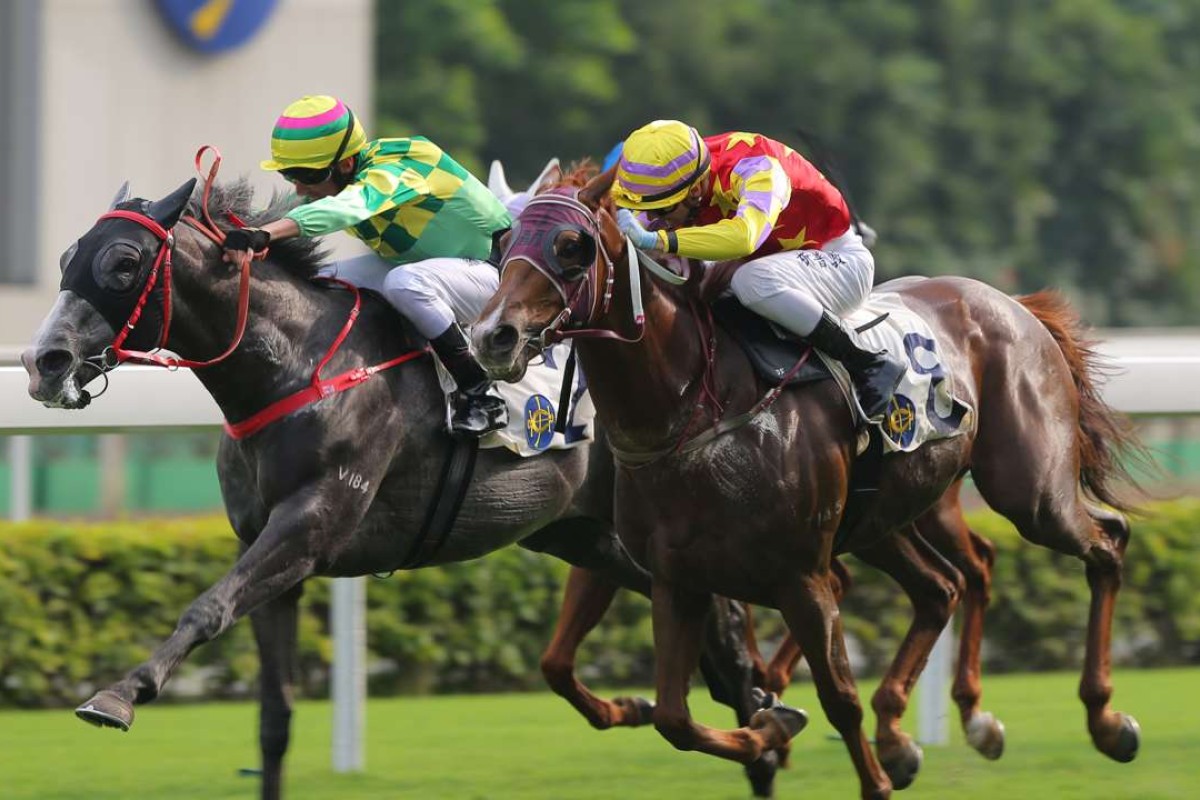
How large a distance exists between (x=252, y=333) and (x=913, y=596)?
2193 mm

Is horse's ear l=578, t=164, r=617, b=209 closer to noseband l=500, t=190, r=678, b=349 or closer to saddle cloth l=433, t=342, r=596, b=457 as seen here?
noseband l=500, t=190, r=678, b=349


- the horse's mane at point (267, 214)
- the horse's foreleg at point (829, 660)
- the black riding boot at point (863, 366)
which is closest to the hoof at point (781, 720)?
the horse's foreleg at point (829, 660)

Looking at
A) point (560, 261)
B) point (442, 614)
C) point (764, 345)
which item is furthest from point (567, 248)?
point (442, 614)

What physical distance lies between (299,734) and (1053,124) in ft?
81.1

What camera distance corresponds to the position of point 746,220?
4828 mm

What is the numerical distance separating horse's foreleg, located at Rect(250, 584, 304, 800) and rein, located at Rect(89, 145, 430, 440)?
50 cm

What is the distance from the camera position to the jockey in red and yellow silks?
4.83 m

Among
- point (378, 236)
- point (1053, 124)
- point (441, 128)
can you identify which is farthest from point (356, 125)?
point (1053, 124)

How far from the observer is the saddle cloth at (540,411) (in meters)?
5.64

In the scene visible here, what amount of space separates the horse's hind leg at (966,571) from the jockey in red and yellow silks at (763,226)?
3.86ft

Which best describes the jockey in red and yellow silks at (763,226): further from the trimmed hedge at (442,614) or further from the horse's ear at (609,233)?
the trimmed hedge at (442,614)

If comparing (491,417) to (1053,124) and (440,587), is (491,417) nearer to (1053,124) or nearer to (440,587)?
(440,587)

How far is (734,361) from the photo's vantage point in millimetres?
5109

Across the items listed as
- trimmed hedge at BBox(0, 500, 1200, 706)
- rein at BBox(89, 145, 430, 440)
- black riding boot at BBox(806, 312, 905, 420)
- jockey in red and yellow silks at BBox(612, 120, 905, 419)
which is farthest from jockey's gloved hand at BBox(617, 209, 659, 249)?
trimmed hedge at BBox(0, 500, 1200, 706)
